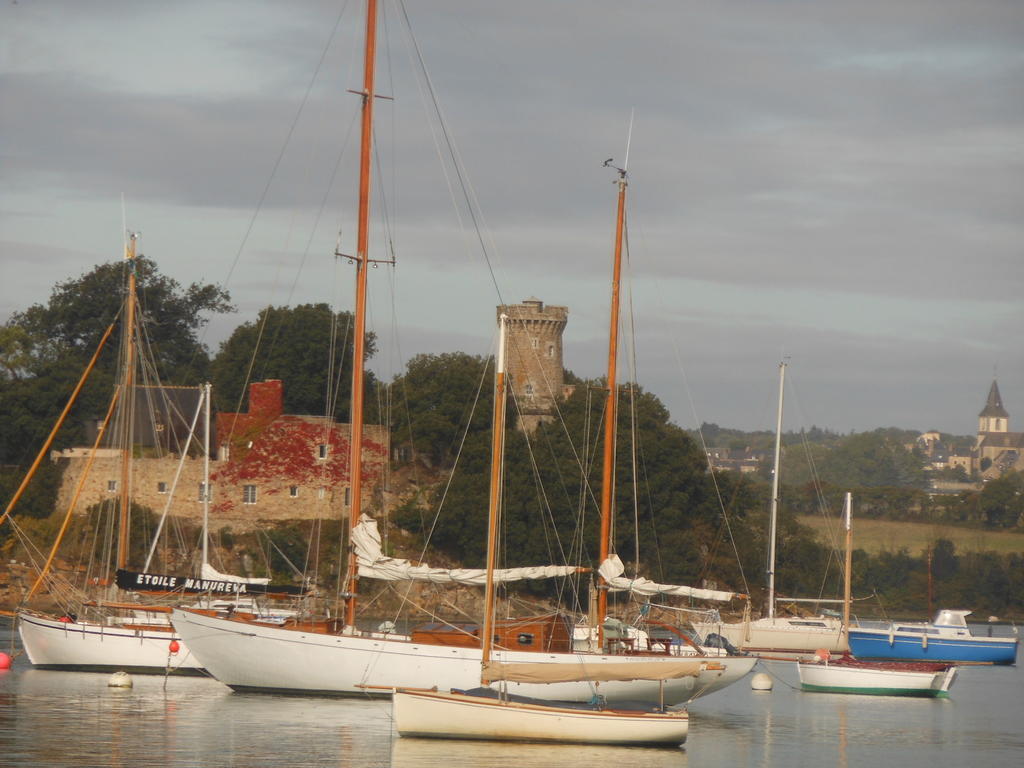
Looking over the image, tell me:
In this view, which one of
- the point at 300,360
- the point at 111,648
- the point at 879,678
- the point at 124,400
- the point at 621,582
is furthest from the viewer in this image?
the point at 300,360

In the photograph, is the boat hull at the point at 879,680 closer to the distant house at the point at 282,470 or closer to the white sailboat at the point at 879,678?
Result: the white sailboat at the point at 879,678

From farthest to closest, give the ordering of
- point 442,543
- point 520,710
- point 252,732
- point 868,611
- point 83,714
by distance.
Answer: point 868,611 < point 442,543 < point 83,714 < point 252,732 < point 520,710

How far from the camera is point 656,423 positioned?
80.1 m

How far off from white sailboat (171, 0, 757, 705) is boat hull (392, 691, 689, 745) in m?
3.55

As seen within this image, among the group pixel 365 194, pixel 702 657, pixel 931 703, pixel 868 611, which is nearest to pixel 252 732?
pixel 702 657

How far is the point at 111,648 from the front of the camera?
43812mm

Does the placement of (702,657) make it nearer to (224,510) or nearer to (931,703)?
(931,703)

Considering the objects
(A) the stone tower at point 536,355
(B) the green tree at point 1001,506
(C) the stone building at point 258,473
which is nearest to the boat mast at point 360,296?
(C) the stone building at point 258,473

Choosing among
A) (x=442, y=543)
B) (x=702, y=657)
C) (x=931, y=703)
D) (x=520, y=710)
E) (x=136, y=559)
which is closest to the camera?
(x=520, y=710)

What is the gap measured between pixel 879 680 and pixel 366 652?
53.3ft

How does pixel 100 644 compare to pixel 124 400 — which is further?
pixel 124 400

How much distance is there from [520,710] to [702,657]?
938 centimetres

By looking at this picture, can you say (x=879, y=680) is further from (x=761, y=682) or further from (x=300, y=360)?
(x=300, y=360)

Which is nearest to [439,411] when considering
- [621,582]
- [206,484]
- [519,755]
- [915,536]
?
[206,484]
